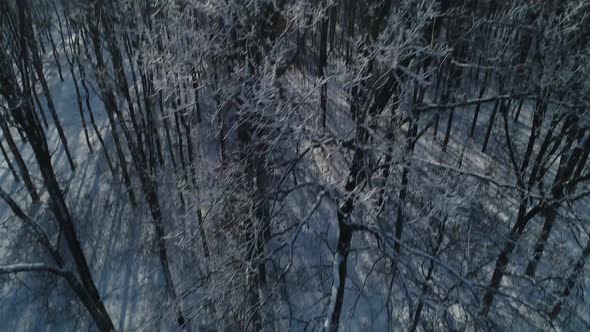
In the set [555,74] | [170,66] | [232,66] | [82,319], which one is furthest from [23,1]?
[555,74]

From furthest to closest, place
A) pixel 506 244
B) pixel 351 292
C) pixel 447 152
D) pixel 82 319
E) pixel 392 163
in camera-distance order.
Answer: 1. pixel 447 152
2. pixel 351 292
3. pixel 82 319
4. pixel 506 244
5. pixel 392 163

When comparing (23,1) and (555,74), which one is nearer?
(23,1)

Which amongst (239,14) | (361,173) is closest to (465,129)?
(361,173)

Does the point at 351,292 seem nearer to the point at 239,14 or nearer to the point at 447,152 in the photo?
the point at 447,152

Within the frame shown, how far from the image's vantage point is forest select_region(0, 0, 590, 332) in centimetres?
768

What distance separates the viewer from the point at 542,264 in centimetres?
1282

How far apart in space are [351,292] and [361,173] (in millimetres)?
5902

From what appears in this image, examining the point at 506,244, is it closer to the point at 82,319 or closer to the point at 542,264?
the point at 542,264

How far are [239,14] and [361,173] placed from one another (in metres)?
3.44

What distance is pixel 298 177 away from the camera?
12.1 m

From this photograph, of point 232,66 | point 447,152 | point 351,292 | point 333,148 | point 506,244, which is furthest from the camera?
point 447,152

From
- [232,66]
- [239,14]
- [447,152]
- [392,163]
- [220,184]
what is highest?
[239,14]

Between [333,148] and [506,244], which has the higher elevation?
[333,148]

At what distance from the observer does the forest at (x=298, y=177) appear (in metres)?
7.68
